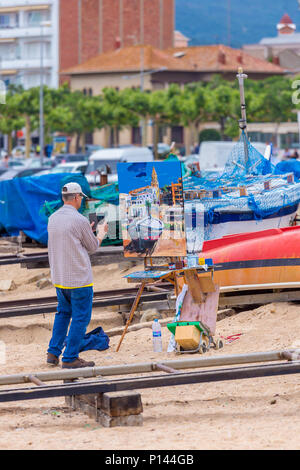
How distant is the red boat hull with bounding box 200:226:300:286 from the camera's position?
11623 mm

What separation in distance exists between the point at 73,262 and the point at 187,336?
5.14 ft

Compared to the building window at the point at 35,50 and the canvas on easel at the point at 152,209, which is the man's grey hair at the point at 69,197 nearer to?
the canvas on easel at the point at 152,209

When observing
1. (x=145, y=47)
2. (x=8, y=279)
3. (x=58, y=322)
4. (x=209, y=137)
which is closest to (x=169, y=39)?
(x=145, y=47)

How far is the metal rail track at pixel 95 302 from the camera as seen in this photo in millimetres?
12211

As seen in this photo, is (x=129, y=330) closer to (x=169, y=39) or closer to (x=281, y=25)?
(x=169, y=39)

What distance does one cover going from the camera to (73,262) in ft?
29.3

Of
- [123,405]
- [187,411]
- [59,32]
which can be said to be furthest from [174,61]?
[123,405]

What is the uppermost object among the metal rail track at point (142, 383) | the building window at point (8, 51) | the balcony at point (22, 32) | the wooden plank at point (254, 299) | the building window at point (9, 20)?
the building window at point (9, 20)

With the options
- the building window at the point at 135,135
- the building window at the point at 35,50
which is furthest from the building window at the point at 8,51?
the building window at the point at 135,135

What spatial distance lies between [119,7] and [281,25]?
155ft

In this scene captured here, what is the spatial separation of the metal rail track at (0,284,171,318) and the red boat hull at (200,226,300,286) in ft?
3.47

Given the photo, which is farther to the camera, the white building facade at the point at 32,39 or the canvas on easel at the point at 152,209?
the white building facade at the point at 32,39

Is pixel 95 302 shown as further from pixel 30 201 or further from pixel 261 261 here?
pixel 30 201

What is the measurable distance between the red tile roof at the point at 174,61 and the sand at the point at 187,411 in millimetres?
80953
